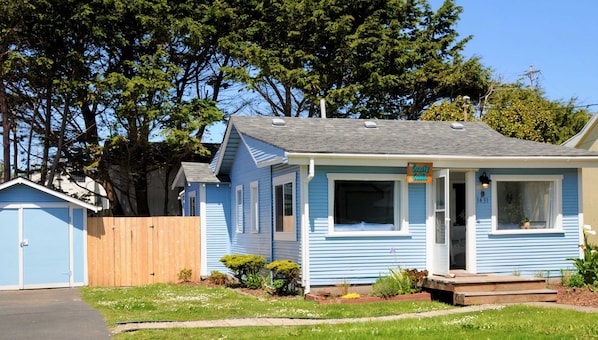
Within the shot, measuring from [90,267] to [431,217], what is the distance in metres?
9.38

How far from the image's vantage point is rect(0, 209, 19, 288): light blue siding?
60.5 feet

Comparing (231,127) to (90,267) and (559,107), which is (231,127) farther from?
(559,107)

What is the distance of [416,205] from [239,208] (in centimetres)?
656

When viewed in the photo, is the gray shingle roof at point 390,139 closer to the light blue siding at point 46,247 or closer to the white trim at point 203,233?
the white trim at point 203,233

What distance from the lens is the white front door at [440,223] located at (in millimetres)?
15273

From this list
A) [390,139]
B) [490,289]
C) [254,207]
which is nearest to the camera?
[490,289]

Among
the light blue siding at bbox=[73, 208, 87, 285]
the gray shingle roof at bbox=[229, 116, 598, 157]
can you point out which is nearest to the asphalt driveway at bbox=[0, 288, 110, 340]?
the light blue siding at bbox=[73, 208, 87, 285]

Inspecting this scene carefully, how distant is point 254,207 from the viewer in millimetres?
19078

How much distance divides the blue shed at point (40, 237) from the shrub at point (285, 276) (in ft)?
20.1

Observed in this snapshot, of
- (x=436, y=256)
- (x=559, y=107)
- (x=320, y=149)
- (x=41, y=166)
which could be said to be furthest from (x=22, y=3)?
(x=559, y=107)

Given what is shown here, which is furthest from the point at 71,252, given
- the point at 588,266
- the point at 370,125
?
the point at 588,266

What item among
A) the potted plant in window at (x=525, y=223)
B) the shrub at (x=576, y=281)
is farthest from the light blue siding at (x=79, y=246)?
the shrub at (x=576, y=281)

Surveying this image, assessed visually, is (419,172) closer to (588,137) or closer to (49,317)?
(49,317)

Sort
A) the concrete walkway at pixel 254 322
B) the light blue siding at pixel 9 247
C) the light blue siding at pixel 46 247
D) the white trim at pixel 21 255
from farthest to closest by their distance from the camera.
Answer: the light blue siding at pixel 46 247
the white trim at pixel 21 255
the light blue siding at pixel 9 247
the concrete walkway at pixel 254 322
